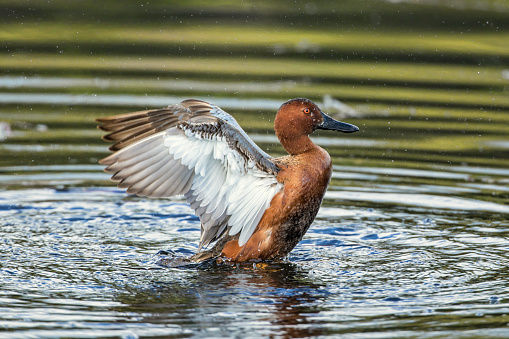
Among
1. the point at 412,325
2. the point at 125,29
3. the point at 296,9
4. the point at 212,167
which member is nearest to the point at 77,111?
Answer: the point at 125,29

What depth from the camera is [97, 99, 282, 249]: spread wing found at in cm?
637

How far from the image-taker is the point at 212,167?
649cm

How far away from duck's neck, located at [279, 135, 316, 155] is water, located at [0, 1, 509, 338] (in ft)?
2.86

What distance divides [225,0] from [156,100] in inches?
191

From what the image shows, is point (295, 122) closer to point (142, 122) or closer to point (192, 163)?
point (192, 163)

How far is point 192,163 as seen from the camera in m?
6.46

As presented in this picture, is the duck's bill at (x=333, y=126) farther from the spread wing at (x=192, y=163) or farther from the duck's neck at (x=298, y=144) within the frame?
the spread wing at (x=192, y=163)

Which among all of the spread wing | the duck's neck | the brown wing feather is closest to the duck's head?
the duck's neck

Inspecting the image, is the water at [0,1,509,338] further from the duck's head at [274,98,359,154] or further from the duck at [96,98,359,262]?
the duck's head at [274,98,359,154]

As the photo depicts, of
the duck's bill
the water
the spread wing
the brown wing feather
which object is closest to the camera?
the water

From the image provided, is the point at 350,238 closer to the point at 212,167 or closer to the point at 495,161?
the point at 212,167

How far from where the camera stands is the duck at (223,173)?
639 cm

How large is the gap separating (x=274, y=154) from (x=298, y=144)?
8.47ft

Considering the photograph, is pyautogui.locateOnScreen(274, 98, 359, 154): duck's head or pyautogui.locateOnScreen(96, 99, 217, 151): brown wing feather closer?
pyautogui.locateOnScreen(96, 99, 217, 151): brown wing feather
